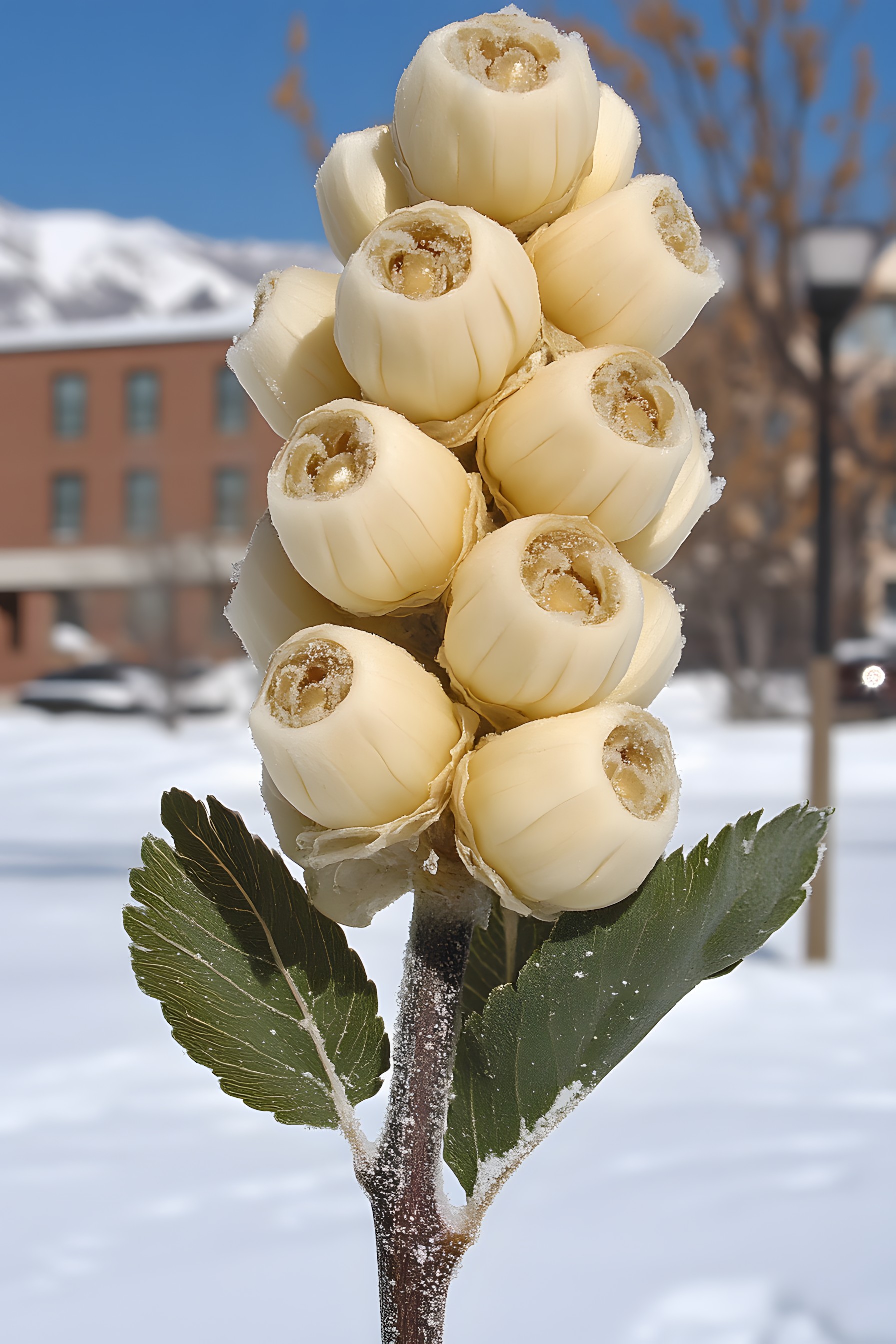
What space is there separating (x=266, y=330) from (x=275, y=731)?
21 cm

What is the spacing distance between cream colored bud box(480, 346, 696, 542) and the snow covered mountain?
364ft

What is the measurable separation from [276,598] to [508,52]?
0.91ft

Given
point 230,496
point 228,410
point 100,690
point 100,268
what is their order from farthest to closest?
point 100,268, point 230,496, point 228,410, point 100,690

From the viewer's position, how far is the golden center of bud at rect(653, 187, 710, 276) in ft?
1.84

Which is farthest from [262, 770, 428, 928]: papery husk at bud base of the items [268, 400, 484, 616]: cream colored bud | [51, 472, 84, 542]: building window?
[51, 472, 84, 542]: building window

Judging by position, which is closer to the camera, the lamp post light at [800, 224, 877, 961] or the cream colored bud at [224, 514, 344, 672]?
the cream colored bud at [224, 514, 344, 672]

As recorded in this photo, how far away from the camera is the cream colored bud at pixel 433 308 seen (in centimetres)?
49

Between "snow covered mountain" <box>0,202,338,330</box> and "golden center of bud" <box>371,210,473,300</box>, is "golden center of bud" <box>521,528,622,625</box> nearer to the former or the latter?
"golden center of bud" <box>371,210,473,300</box>

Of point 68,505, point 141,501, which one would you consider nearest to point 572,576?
point 141,501

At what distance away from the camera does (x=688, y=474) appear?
581mm

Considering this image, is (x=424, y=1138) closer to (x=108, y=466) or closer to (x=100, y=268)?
(x=108, y=466)

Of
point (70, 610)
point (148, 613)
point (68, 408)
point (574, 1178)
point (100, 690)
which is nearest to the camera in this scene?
point (574, 1178)

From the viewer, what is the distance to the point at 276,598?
0.55 meters

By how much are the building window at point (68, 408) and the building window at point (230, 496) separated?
3.67 meters
